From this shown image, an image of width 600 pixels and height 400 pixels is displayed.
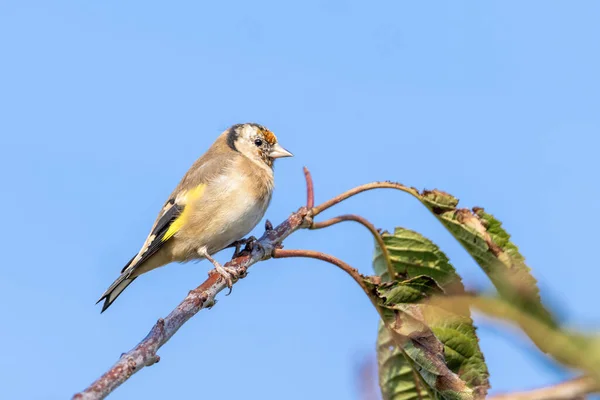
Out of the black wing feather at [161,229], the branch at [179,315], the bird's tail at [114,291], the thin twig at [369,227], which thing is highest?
the black wing feather at [161,229]

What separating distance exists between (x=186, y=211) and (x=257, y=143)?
159 cm

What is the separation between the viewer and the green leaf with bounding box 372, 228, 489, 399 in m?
4.05

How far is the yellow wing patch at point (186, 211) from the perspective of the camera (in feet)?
21.5

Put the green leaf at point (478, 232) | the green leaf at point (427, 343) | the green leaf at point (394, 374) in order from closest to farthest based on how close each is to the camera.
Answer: the green leaf at point (427, 343) → the green leaf at point (478, 232) → the green leaf at point (394, 374)

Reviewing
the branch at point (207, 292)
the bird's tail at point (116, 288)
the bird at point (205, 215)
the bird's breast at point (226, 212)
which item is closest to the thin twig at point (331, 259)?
the branch at point (207, 292)

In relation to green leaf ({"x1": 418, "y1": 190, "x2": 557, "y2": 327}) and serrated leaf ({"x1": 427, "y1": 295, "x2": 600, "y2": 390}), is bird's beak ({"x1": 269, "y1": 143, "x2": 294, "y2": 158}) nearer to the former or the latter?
green leaf ({"x1": 418, "y1": 190, "x2": 557, "y2": 327})

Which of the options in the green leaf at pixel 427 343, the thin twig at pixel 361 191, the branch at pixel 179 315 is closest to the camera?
the branch at pixel 179 315

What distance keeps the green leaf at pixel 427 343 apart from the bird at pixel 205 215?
210cm

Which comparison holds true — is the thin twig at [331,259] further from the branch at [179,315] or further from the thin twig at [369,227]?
the thin twig at [369,227]

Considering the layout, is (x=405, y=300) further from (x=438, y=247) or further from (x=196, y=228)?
(x=196, y=228)

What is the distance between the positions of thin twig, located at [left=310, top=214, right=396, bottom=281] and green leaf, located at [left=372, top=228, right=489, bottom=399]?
0.32 m

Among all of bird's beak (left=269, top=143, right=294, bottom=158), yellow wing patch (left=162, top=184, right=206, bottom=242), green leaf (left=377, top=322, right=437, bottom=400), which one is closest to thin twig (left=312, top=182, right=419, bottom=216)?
green leaf (left=377, top=322, right=437, bottom=400)

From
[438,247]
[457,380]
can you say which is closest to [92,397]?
[457,380]

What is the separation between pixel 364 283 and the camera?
455cm
